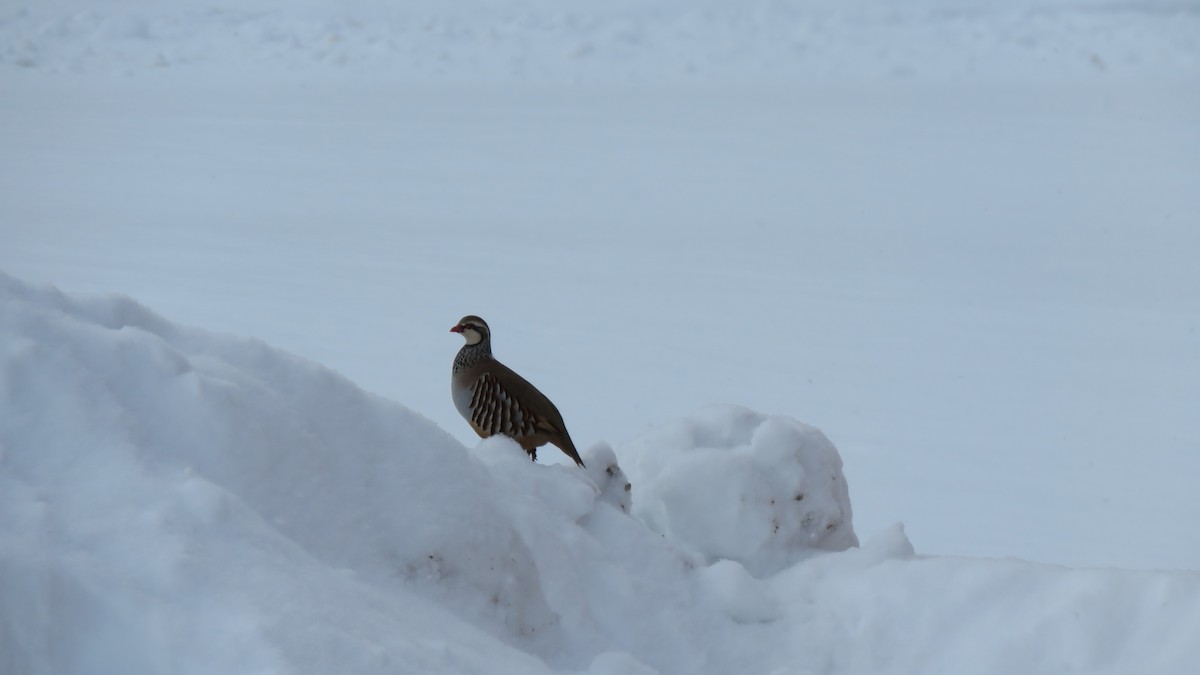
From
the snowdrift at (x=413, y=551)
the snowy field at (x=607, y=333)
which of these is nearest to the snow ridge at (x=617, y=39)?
the snowy field at (x=607, y=333)

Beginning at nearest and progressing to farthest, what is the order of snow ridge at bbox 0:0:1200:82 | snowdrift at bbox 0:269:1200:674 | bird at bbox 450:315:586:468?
1. snowdrift at bbox 0:269:1200:674
2. bird at bbox 450:315:586:468
3. snow ridge at bbox 0:0:1200:82

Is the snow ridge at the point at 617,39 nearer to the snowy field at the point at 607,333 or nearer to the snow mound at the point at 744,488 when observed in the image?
the snowy field at the point at 607,333

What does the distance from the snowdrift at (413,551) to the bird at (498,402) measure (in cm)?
23

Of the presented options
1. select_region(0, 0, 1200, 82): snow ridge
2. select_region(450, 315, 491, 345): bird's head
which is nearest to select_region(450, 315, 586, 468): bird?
select_region(450, 315, 491, 345): bird's head

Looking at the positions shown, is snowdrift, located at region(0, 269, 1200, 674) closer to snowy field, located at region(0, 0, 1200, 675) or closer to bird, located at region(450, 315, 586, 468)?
snowy field, located at region(0, 0, 1200, 675)

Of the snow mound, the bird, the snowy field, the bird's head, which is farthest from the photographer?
the bird's head

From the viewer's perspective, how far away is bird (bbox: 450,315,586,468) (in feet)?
9.60

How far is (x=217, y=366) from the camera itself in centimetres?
193

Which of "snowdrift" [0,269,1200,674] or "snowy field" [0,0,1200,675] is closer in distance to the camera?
"snowdrift" [0,269,1200,674]

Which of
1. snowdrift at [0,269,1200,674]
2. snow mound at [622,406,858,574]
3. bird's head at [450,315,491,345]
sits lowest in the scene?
snowdrift at [0,269,1200,674]

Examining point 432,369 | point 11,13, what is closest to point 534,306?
point 432,369

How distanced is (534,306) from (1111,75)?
6.61m

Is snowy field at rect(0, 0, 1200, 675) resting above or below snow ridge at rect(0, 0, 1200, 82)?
below

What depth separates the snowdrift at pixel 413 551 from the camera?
1.50 m
